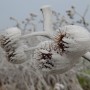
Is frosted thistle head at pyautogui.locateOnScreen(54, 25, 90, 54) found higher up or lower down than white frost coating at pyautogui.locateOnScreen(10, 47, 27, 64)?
higher up

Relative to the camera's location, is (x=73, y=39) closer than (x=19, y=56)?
Yes

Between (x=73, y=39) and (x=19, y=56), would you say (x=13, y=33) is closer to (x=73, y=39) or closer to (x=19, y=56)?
(x=19, y=56)

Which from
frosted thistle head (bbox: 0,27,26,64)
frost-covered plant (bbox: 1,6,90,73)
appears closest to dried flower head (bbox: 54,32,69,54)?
frost-covered plant (bbox: 1,6,90,73)

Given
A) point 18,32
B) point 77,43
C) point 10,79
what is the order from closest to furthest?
point 77,43, point 18,32, point 10,79

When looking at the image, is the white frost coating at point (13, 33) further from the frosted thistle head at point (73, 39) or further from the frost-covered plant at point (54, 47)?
the frosted thistle head at point (73, 39)

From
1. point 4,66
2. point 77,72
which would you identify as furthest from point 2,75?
point 77,72

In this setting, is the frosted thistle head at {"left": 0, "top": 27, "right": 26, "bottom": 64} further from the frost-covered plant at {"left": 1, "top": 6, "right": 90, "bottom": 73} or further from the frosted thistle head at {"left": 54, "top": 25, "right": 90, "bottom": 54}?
the frosted thistle head at {"left": 54, "top": 25, "right": 90, "bottom": 54}

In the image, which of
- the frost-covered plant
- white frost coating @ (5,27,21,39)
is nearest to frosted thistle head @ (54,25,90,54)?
the frost-covered plant

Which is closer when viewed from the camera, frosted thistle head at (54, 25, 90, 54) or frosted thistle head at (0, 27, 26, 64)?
frosted thistle head at (54, 25, 90, 54)

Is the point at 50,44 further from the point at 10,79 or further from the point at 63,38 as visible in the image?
the point at 10,79

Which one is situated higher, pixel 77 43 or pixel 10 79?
pixel 77 43

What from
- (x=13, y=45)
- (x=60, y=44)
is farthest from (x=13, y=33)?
(x=60, y=44)
